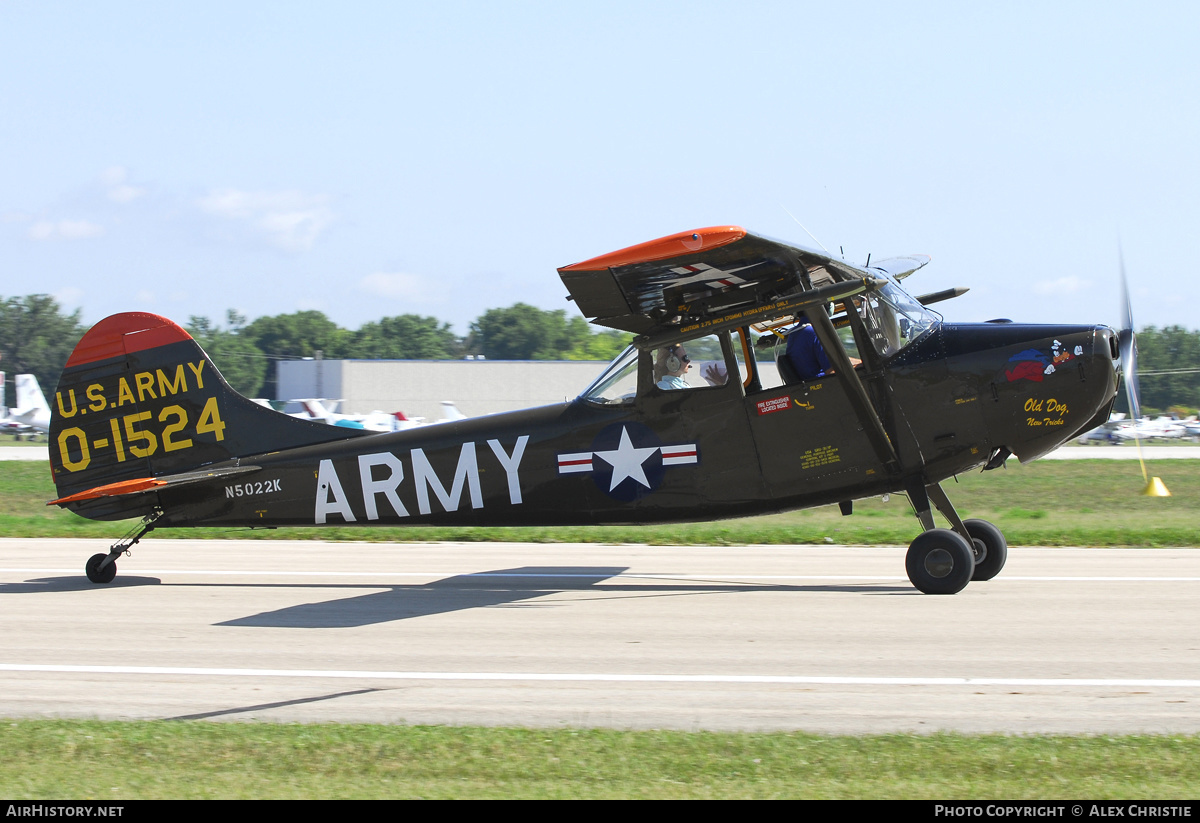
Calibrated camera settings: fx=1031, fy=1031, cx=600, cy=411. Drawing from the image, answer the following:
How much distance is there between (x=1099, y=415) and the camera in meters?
8.44

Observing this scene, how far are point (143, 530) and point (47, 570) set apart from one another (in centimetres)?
174

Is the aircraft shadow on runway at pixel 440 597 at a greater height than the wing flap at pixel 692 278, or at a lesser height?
lesser

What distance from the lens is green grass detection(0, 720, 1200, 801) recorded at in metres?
4.01

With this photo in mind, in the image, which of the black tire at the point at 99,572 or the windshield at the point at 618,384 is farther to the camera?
the black tire at the point at 99,572

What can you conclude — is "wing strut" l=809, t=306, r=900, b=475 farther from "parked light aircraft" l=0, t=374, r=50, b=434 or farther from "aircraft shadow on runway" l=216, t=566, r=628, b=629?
"parked light aircraft" l=0, t=374, r=50, b=434

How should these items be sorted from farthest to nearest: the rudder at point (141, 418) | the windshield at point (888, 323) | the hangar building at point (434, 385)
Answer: the hangar building at point (434, 385) < the rudder at point (141, 418) < the windshield at point (888, 323)

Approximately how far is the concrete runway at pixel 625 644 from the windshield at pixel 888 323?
2147mm

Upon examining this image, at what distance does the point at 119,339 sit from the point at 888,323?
7465mm

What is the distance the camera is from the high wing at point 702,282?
707 cm

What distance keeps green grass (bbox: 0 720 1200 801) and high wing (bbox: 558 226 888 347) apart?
345cm

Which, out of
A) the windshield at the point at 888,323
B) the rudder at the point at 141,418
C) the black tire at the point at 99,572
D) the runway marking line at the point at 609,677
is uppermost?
the windshield at the point at 888,323

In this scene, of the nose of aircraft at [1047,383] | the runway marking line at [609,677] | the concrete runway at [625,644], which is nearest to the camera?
the concrete runway at [625,644]

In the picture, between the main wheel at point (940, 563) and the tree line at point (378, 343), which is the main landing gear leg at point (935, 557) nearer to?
the main wheel at point (940, 563)

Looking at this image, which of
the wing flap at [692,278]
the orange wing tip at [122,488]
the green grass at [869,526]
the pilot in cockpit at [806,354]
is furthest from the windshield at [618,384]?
the orange wing tip at [122,488]
